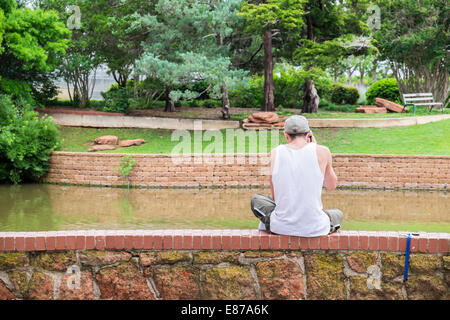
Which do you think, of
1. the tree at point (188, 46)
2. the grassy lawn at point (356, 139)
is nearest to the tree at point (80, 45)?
the tree at point (188, 46)

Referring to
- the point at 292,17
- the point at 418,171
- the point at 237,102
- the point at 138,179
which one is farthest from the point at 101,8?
the point at 418,171

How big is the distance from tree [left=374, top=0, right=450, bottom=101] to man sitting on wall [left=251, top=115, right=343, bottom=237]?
64.9ft

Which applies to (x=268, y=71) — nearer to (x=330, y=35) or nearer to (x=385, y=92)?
(x=330, y=35)

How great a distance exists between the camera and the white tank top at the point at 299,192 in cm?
420

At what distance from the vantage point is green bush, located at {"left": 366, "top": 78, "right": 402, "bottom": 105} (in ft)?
89.2

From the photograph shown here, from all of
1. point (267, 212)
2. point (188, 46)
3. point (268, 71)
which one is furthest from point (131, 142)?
point (267, 212)

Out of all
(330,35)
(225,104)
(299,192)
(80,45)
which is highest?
(330,35)

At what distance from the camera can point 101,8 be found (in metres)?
24.7

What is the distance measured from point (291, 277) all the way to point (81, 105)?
21.7 meters

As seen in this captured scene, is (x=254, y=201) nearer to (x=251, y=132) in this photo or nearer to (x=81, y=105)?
(x=251, y=132)

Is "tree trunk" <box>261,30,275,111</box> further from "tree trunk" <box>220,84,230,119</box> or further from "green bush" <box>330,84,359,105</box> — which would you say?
"green bush" <box>330,84,359,105</box>

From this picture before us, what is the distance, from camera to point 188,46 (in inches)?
809

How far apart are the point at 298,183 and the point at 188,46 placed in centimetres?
1701

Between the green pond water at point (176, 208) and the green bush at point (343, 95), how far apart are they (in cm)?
1355
